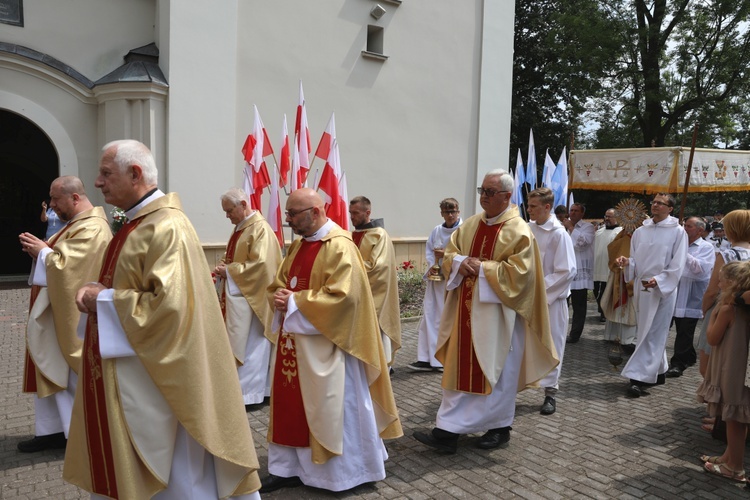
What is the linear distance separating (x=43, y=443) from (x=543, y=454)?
3.86m

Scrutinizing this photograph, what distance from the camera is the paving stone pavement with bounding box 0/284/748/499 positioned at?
395 centimetres

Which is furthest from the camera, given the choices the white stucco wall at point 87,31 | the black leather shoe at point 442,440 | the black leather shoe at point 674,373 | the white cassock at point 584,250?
the white stucco wall at point 87,31

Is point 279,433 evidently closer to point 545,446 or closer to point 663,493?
point 545,446

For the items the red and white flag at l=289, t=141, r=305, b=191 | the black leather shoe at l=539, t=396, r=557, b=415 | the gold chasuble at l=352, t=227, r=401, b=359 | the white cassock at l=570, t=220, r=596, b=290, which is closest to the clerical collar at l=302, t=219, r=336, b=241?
the gold chasuble at l=352, t=227, r=401, b=359

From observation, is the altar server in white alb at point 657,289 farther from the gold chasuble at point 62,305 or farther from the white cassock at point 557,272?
the gold chasuble at point 62,305

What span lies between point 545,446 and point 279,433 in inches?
88.2

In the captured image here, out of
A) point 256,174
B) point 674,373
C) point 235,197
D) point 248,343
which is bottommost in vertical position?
point 674,373

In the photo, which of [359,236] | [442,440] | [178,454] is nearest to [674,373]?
[442,440]

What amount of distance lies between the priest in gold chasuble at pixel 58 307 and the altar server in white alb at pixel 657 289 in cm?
519

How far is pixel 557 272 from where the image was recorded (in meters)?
5.78

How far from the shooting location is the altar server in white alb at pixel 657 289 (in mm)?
6090

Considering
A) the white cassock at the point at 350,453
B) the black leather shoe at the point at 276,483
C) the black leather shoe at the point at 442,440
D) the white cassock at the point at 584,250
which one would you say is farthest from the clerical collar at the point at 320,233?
the white cassock at the point at 584,250

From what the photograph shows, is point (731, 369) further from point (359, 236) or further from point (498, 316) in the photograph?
point (359, 236)

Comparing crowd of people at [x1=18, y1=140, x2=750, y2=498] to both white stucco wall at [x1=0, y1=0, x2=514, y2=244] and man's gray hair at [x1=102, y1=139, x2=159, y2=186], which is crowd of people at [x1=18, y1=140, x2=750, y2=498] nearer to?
man's gray hair at [x1=102, y1=139, x2=159, y2=186]
